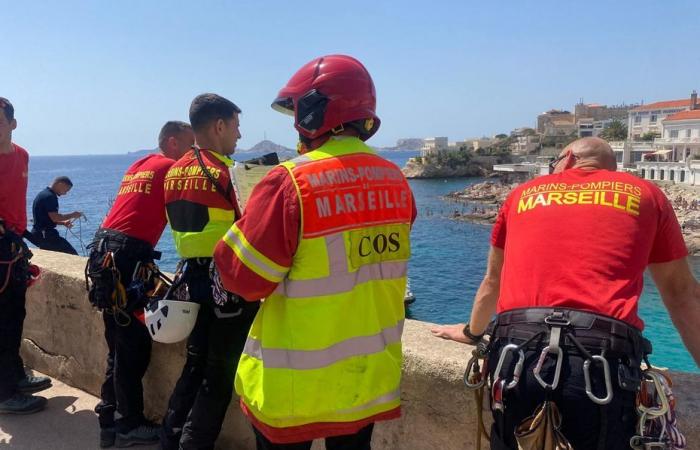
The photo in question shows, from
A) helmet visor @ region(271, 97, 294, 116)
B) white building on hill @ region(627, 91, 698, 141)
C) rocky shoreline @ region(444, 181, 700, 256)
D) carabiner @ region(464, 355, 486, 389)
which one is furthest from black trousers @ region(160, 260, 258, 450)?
white building on hill @ region(627, 91, 698, 141)

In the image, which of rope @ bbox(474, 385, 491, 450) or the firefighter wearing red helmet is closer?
the firefighter wearing red helmet

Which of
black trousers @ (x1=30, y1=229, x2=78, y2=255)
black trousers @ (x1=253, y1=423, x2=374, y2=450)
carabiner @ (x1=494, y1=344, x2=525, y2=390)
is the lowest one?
black trousers @ (x1=30, y1=229, x2=78, y2=255)

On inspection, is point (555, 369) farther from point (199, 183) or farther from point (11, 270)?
point (11, 270)

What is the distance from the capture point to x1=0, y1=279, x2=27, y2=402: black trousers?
13.1ft

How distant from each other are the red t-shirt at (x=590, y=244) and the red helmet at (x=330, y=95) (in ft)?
2.65

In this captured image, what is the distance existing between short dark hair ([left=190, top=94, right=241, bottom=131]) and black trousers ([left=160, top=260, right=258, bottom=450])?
2.67 ft

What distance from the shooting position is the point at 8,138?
4.07 m

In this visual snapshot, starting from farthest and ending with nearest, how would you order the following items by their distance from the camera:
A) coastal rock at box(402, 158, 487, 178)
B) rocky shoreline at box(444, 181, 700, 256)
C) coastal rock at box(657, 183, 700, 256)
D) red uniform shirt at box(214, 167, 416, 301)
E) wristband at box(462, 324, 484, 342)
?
coastal rock at box(402, 158, 487, 178) < rocky shoreline at box(444, 181, 700, 256) < coastal rock at box(657, 183, 700, 256) < wristband at box(462, 324, 484, 342) < red uniform shirt at box(214, 167, 416, 301)

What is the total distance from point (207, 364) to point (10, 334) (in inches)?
81.7

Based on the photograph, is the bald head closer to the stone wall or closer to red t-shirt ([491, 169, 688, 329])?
red t-shirt ([491, 169, 688, 329])

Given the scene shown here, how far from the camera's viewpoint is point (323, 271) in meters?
2.00

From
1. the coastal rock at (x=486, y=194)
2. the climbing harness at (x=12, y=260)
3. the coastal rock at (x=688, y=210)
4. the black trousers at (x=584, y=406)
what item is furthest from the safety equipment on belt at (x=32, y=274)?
the coastal rock at (x=486, y=194)

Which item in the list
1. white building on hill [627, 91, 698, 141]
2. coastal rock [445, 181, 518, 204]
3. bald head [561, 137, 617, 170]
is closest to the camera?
bald head [561, 137, 617, 170]

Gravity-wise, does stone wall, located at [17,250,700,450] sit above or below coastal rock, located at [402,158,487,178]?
above
